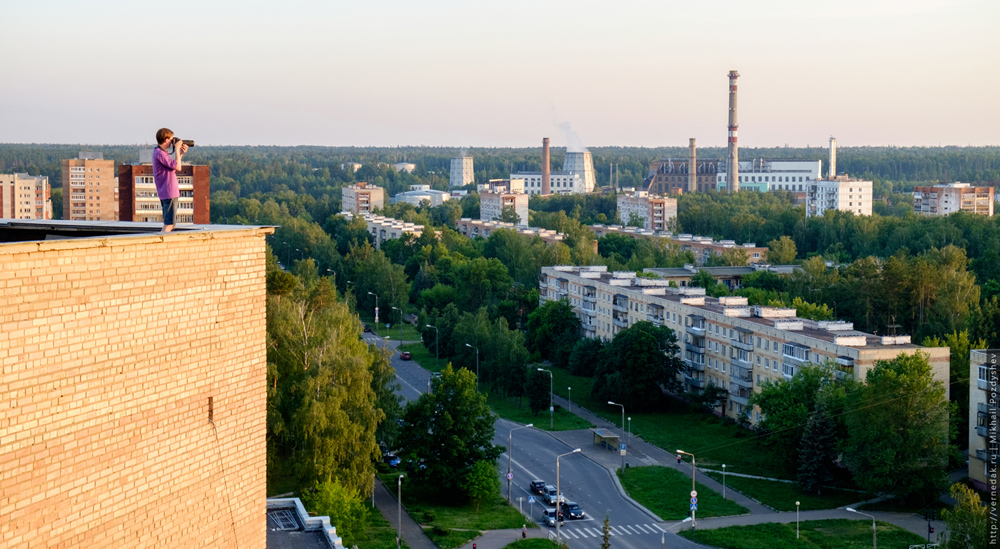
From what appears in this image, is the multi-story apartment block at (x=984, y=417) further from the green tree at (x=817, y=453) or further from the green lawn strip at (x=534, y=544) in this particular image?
the green lawn strip at (x=534, y=544)

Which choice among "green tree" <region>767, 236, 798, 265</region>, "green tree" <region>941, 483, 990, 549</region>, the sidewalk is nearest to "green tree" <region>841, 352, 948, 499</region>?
"green tree" <region>941, 483, 990, 549</region>

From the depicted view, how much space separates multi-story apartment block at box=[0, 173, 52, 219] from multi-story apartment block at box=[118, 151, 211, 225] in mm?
46415

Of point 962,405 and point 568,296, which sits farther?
point 568,296

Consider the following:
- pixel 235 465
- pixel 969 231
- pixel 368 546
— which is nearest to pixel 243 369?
pixel 235 465

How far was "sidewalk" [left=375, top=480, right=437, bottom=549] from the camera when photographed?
31156 millimetres

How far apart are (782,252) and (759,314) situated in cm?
3978

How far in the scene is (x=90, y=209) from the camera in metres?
91.7

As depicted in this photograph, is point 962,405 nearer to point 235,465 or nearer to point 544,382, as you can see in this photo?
point 544,382

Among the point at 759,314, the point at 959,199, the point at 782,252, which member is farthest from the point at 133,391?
the point at 959,199

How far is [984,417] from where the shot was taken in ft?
119

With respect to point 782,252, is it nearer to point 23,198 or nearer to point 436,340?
point 436,340

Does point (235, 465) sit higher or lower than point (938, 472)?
higher

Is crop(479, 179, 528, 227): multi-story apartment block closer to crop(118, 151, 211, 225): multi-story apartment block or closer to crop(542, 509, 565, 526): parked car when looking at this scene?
crop(118, 151, 211, 225): multi-story apartment block

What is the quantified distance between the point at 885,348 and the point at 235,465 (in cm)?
3454
